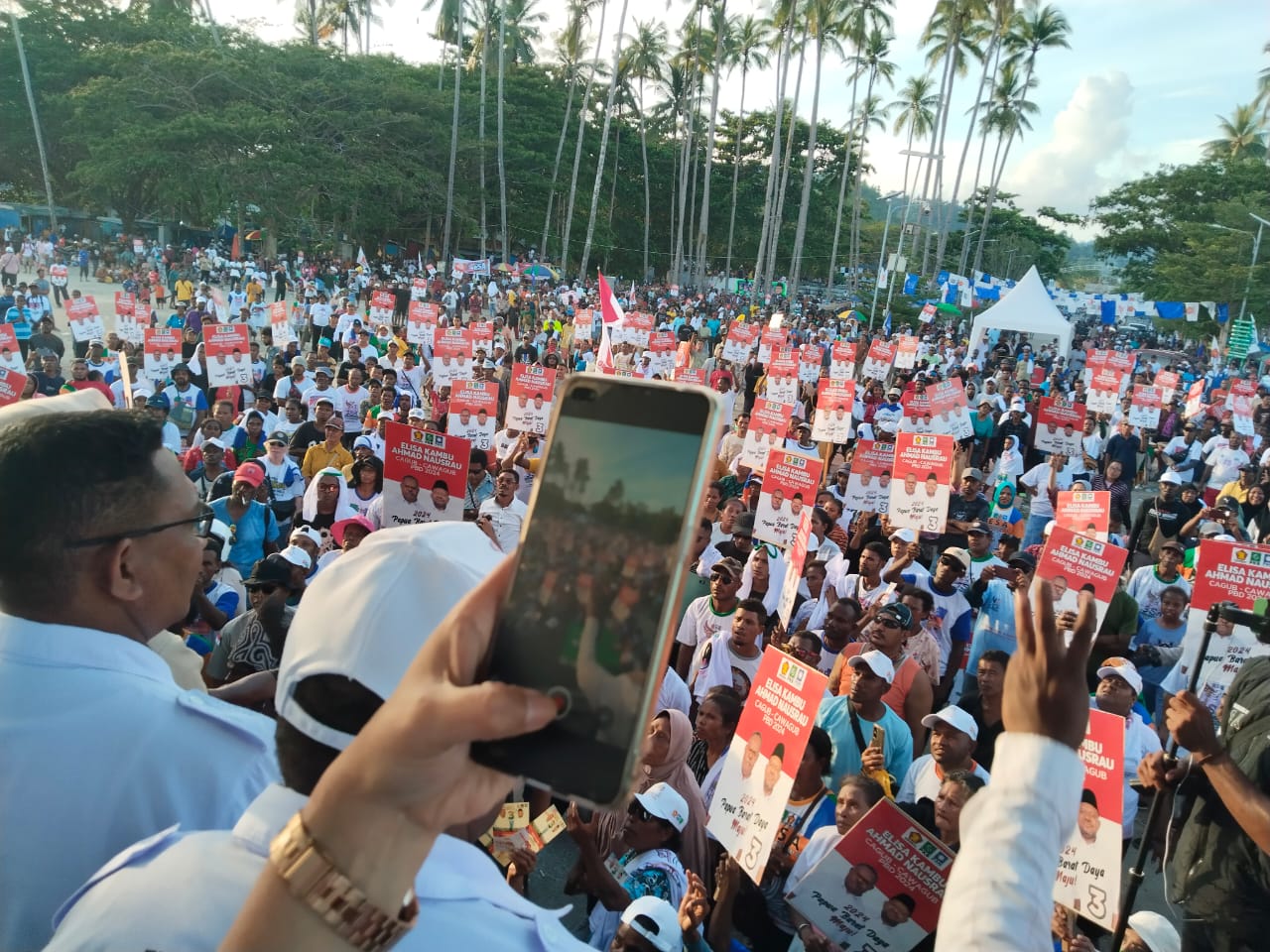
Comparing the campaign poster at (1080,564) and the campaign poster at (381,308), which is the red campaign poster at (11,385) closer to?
the campaign poster at (1080,564)

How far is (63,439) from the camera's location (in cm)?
162

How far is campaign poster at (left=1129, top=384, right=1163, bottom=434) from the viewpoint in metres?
13.5

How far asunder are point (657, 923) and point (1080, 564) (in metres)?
3.85

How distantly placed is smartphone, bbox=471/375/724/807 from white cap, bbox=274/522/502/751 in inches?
13.6

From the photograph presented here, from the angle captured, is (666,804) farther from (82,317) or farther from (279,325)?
(82,317)

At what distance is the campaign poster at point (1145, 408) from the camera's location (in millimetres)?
13461

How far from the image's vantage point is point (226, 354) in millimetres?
10289

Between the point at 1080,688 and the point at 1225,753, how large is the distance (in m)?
1.73

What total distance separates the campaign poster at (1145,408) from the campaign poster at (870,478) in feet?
24.0

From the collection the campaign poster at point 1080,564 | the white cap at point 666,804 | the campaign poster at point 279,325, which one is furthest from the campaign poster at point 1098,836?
the campaign poster at point 279,325

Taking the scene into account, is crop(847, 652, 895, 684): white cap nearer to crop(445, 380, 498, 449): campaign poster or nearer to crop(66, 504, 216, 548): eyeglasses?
crop(66, 504, 216, 548): eyeglasses

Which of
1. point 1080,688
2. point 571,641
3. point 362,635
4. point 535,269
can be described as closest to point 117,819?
point 362,635

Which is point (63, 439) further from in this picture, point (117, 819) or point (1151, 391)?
point (1151, 391)

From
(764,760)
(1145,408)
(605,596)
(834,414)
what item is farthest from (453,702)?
(1145,408)
